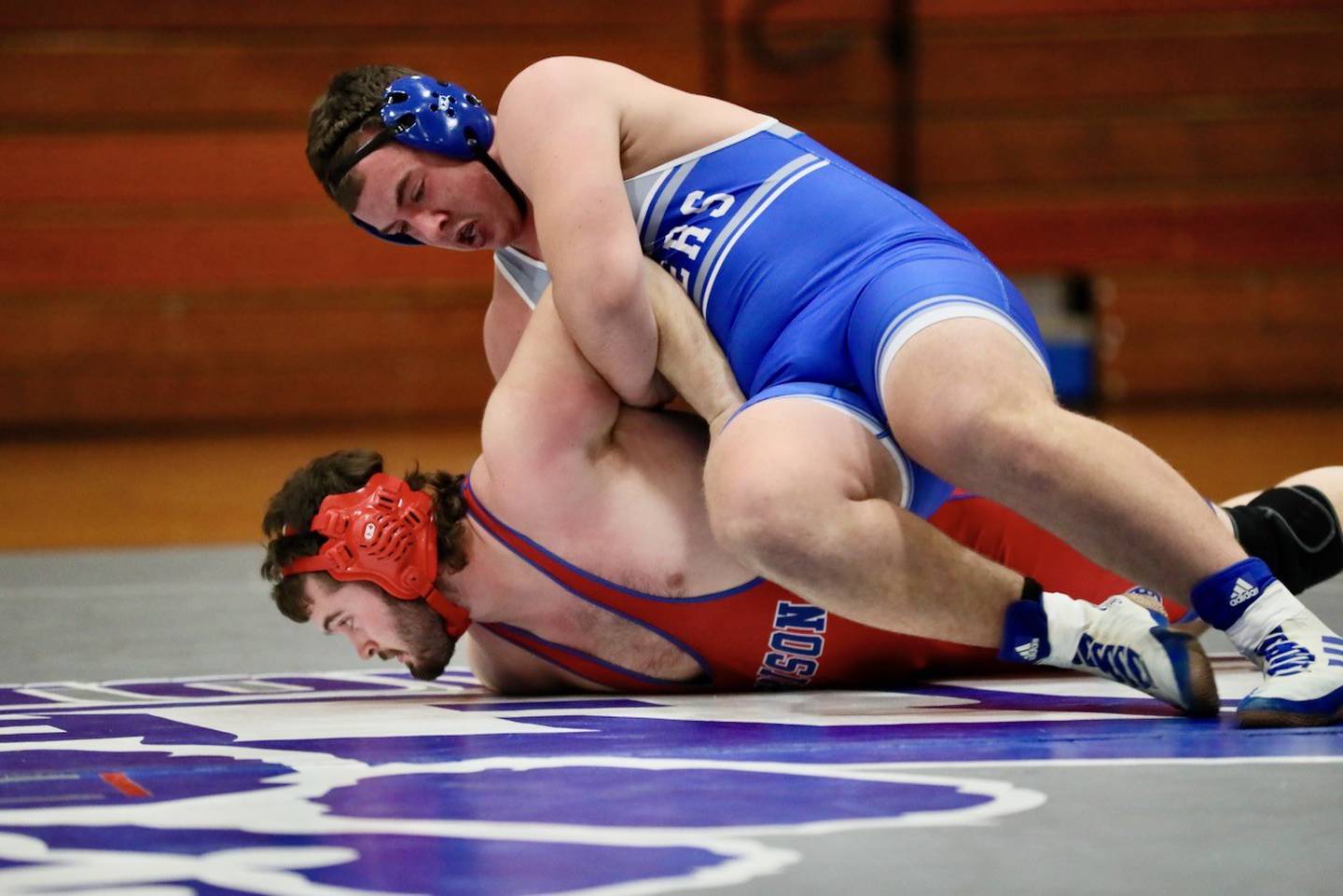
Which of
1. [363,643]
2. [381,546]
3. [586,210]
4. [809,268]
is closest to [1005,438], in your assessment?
[809,268]

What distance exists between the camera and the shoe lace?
6.87 ft

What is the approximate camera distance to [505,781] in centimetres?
189

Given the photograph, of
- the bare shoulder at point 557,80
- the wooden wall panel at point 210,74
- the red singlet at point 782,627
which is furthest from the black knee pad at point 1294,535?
the wooden wall panel at point 210,74

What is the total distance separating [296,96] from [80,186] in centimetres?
127

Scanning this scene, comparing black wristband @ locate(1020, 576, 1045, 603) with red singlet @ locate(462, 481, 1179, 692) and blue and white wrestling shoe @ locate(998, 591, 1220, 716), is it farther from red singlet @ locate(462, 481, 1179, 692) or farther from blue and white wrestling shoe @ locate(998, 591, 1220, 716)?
red singlet @ locate(462, 481, 1179, 692)

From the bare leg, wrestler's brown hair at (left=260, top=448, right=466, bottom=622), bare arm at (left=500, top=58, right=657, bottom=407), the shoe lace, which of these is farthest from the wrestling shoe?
wrestler's brown hair at (left=260, top=448, right=466, bottom=622)

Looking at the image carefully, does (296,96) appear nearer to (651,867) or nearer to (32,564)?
(32,564)

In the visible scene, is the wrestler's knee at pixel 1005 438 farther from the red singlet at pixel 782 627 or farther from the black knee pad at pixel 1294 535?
the black knee pad at pixel 1294 535

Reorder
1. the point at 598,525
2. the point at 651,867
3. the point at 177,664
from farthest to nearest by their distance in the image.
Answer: the point at 177,664
the point at 598,525
the point at 651,867

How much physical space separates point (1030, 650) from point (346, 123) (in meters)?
1.32

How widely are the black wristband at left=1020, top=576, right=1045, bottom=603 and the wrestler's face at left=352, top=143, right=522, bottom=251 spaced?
104 cm

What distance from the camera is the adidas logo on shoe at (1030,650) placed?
2318mm

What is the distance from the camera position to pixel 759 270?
2.59 metres

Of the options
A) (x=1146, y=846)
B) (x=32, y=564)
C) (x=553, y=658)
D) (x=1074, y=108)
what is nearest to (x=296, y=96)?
(x=1074, y=108)
